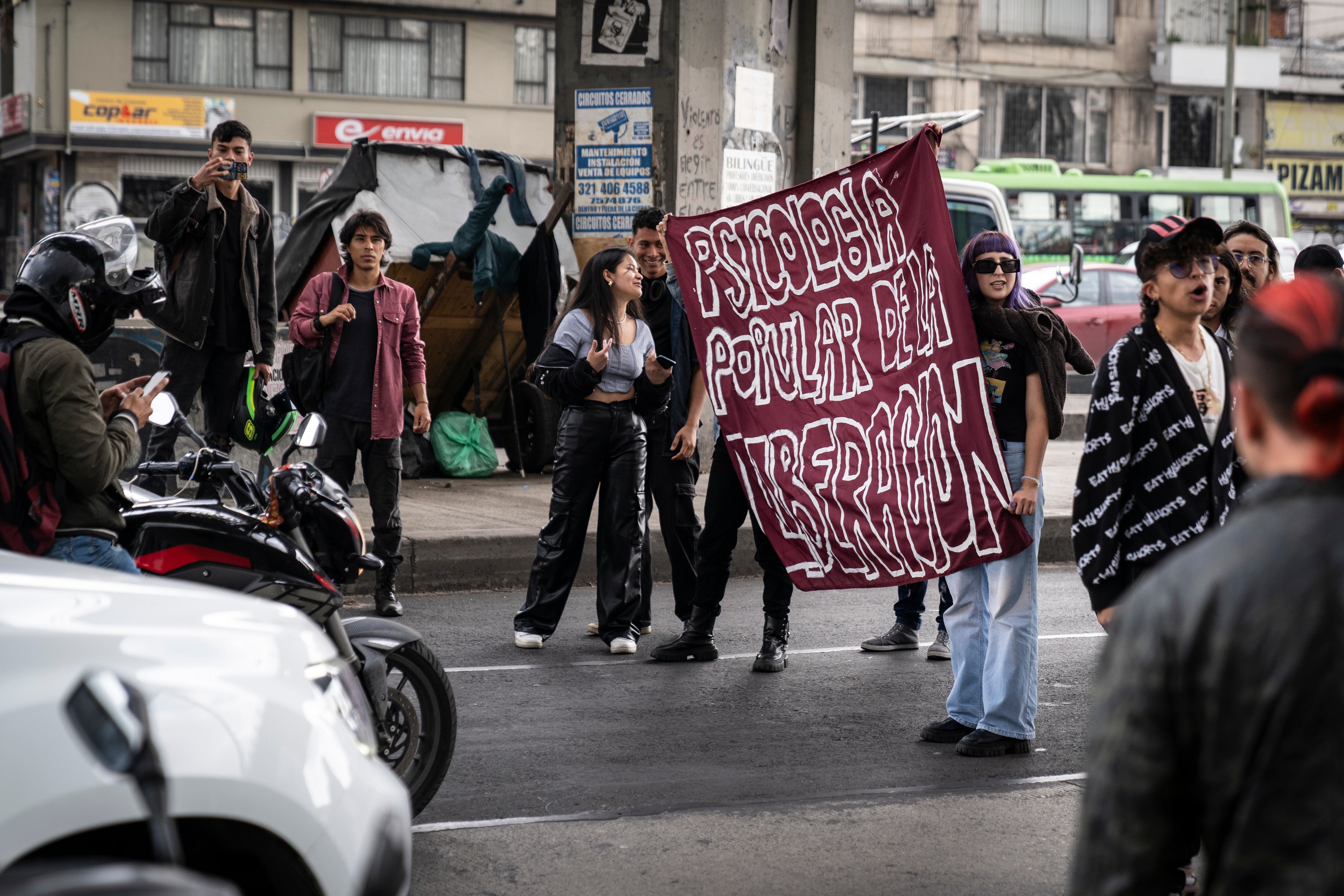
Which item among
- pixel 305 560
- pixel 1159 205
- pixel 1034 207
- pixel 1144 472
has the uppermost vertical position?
pixel 1159 205

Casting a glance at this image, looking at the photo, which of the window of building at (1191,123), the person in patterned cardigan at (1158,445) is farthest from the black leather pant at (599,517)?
the window of building at (1191,123)

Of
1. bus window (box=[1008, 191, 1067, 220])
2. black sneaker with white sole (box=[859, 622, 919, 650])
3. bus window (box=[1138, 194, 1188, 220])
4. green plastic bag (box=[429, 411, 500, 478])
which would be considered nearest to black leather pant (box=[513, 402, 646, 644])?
black sneaker with white sole (box=[859, 622, 919, 650])

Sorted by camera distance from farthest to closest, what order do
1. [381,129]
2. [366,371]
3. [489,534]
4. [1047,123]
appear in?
[1047,123], [381,129], [489,534], [366,371]

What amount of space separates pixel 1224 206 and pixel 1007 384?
998 inches

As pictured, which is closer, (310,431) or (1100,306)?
(310,431)

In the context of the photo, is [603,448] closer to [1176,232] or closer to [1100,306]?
[1176,232]

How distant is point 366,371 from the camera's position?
7.61 metres

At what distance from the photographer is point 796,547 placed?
628 cm

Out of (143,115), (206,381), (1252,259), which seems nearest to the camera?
(1252,259)

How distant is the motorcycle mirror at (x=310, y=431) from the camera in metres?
4.21

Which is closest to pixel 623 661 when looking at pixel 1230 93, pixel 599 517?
pixel 599 517

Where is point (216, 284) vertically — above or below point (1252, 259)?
below

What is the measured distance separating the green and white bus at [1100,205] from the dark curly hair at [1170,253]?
74.2ft

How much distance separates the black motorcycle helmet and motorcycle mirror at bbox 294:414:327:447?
0.54 metres
